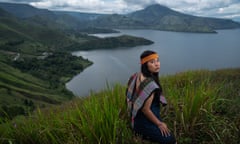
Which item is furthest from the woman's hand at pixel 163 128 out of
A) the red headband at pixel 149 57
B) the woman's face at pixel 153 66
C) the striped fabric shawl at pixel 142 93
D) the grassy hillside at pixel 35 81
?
the grassy hillside at pixel 35 81

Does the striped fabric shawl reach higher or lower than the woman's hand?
higher

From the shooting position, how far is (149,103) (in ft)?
12.3

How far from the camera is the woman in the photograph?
3746 millimetres

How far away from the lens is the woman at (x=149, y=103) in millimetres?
3746

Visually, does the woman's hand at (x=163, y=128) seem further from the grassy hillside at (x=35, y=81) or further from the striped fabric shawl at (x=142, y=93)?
the grassy hillside at (x=35, y=81)

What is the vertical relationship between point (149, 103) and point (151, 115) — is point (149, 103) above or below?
above

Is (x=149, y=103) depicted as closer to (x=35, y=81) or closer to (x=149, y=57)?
(x=149, y=57)

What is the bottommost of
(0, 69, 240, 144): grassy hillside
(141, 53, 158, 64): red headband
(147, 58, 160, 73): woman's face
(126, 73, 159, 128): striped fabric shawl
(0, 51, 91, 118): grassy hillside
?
(0, 51, 91, 118): grassy hillside

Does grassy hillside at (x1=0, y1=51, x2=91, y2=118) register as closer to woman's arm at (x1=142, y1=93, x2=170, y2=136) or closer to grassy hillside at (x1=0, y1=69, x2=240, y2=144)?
grassy hillside at (x1=0, y1=69, x2=240, y2=144)

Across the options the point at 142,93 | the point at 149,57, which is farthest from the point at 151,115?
the point at 149,57

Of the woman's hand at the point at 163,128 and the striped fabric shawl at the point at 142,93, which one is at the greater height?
the striped fabric shawl at the point at 142,93

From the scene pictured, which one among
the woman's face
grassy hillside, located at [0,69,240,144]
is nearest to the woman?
the woman's face

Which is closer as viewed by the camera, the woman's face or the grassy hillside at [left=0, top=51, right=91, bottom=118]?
the woman's face

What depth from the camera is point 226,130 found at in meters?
4.61
